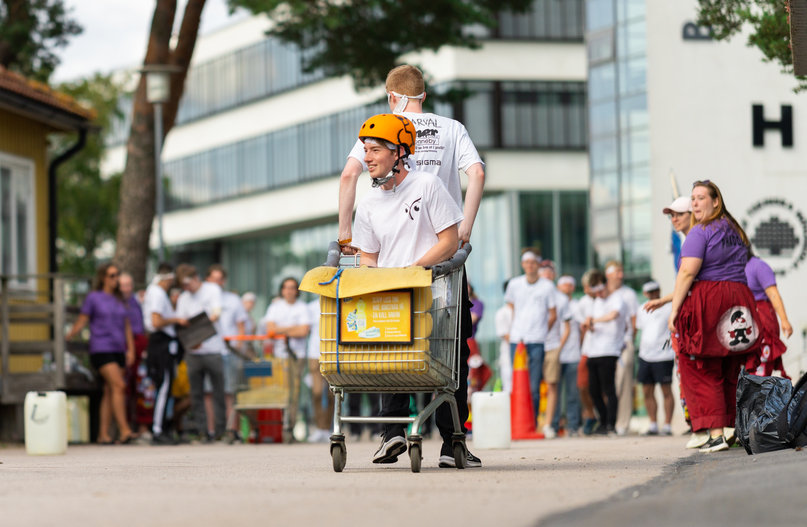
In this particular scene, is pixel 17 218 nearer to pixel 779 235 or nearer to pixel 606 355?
pixel 606 355

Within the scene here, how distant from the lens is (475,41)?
27000mm

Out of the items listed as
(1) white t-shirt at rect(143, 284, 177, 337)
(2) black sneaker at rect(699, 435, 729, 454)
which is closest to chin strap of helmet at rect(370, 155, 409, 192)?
(2) black sneaker at rect(699, 435, 729, 454)

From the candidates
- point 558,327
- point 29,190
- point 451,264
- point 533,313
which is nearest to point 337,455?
point 451,264

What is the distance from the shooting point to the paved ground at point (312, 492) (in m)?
6.57

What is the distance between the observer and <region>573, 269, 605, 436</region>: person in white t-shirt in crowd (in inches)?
837

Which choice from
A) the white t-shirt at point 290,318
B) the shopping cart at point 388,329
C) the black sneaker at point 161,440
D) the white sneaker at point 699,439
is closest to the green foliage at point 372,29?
the white t-shirt at point 290,318

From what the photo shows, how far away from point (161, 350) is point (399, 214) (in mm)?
10530

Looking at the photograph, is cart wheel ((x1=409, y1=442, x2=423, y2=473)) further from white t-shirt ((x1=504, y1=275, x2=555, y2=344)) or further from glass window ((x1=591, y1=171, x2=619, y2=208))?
glass window ((x1=591, y1=171, x2=619, y2=208))

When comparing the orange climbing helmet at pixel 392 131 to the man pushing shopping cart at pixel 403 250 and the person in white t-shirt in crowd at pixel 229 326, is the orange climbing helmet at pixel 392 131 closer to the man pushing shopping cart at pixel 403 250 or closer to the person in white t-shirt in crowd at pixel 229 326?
the man pushing shopping cart at pixel 403 250

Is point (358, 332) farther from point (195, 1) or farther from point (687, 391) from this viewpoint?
point (195, 1)

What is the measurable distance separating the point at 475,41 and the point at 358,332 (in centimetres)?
1830

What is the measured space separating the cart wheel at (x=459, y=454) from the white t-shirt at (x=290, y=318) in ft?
Answer: 36.4

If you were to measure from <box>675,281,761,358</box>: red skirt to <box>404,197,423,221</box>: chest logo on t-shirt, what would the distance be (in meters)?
3.31

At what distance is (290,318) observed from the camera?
70.5 ft
